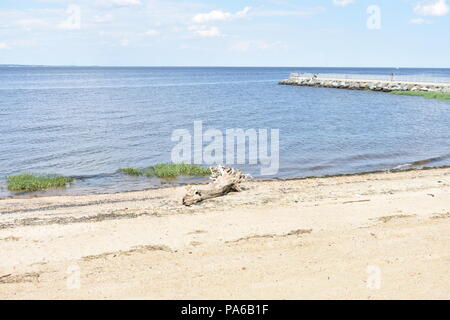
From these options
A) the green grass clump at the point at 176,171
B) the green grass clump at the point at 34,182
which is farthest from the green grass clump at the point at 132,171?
the green grass clump at the point at 34,182

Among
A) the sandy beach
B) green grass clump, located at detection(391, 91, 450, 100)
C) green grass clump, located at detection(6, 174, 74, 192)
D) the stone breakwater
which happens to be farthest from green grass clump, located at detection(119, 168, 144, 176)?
the stone breakwater

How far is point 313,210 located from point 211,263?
5952 millimetres

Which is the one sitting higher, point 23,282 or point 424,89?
point 424,89

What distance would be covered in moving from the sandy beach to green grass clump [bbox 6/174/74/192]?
105 inches

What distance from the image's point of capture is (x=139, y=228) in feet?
49.7

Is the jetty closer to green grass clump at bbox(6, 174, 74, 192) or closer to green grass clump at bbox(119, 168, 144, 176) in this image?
green grass clump at bbox(119, 168, 144, 176)

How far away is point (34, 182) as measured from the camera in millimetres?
23375

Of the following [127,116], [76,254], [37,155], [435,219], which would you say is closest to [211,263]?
[76,254]

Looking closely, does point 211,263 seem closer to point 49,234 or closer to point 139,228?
point 139,228

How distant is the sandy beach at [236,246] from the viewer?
10.6 meters

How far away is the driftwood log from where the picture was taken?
60.2ft

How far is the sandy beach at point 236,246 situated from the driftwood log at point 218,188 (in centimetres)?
40

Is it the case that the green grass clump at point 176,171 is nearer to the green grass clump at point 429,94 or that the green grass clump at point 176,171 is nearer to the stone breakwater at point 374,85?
the green grass clump at point 429,94

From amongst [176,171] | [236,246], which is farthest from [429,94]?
[236,246]
